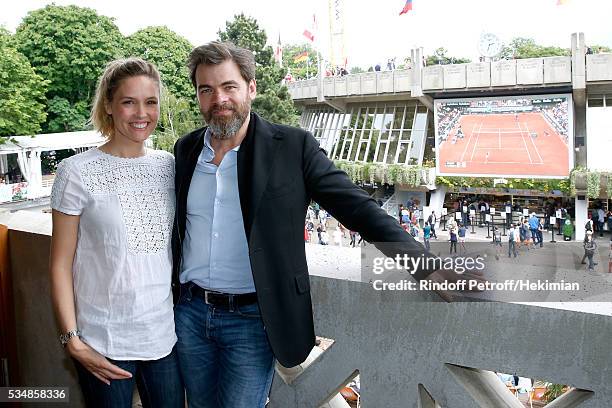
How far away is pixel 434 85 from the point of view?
63.3 feet

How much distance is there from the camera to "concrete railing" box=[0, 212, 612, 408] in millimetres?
884

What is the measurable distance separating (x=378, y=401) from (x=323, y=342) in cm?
18

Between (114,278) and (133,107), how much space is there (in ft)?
1.12

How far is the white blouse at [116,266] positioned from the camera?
1.11m

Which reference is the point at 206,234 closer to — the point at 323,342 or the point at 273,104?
the point at 323,342

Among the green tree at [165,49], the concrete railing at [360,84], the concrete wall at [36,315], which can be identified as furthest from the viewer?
the green tree at [165,49]

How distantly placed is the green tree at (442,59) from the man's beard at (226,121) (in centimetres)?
2497

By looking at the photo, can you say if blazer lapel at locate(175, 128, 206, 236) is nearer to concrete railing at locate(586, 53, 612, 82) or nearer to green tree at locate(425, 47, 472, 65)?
concrete railing at locate(586, 53, 612, 82)

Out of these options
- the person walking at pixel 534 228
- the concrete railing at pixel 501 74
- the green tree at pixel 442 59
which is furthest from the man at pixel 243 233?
the green tree at pixel 442 59

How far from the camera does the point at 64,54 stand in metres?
22.8

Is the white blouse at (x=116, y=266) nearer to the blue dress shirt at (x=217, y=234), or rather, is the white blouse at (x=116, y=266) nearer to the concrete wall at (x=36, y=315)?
the blue dress shirt at (x=217, y=234)

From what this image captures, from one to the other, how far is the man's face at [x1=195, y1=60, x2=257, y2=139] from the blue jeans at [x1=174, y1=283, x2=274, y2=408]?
1.05 feet

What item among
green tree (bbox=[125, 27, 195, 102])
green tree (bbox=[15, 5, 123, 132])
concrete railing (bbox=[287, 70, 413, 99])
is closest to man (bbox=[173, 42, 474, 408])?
concrete railing (bbox=[287, 70, 413, 99])

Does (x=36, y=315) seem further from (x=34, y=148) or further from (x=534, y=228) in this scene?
(x=34, y=148)
